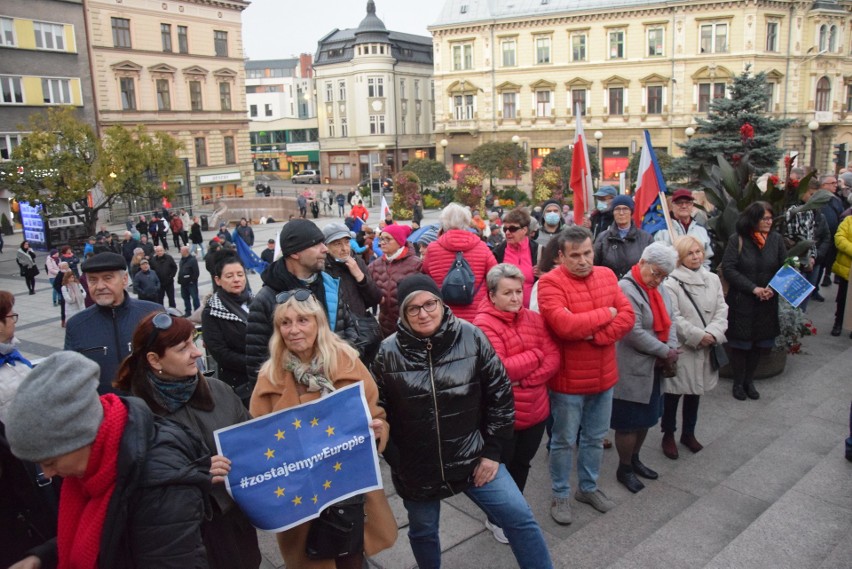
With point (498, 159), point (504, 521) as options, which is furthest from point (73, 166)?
point (504, 521)

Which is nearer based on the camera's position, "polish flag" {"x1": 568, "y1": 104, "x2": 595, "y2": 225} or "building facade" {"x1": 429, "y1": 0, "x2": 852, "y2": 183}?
"polish flag" {"x1": 568, "y1": 104, "x2": 595, "y2": 225}

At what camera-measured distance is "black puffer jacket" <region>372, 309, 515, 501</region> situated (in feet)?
11.4

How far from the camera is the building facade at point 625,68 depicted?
154 feet

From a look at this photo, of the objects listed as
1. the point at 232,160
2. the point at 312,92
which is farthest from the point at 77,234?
the point at 312,92

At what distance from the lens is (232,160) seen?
48531 millimetres

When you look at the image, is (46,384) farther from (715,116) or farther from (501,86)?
(501,86)

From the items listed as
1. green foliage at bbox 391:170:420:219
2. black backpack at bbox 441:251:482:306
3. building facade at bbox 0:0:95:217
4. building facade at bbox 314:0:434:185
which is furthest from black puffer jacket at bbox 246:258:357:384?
building facade at bbox 314:0:434:185

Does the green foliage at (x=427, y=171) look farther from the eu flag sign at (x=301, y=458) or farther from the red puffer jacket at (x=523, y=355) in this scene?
the eu flag sign at (x=301, y=458)

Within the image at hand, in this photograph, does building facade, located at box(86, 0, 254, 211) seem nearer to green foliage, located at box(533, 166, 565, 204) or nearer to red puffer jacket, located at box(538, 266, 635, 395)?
green foliage, located at box(533, 166, 565, 204)

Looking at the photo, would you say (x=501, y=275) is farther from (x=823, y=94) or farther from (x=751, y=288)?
(x=823, y=94)

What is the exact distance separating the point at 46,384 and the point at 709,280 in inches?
203

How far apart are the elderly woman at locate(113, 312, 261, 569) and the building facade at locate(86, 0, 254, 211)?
38.6 m

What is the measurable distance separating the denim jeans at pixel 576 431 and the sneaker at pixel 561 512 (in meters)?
0.04

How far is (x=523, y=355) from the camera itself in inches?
161
